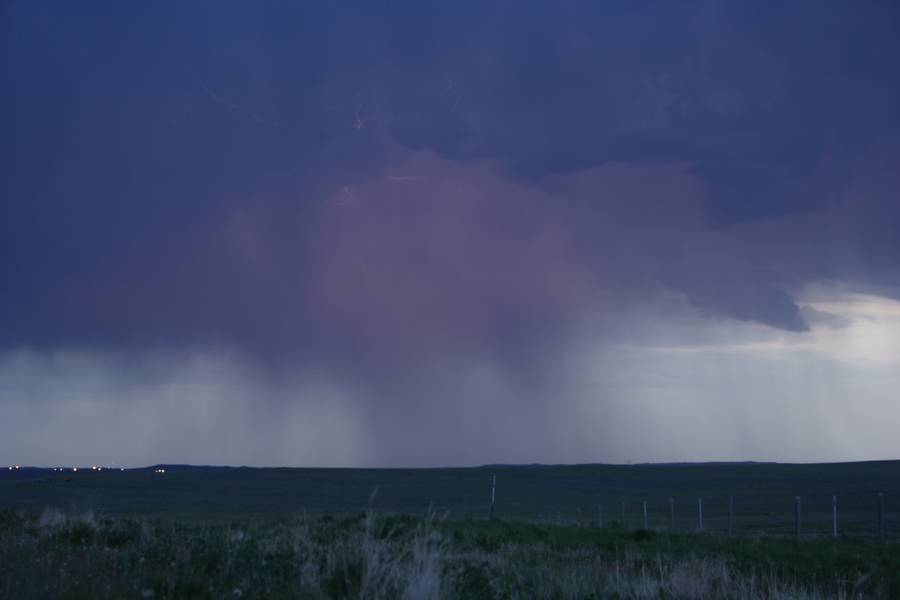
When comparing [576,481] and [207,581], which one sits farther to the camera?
[576,481]

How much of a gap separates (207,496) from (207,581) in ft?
203

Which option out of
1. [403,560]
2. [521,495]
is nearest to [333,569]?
[403,560]

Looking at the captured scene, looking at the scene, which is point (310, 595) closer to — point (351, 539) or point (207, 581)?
point (207, 581)

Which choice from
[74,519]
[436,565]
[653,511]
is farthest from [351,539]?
[653,511]

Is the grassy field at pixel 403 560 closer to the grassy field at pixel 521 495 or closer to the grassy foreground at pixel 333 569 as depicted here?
the grassy foreground at pixel 333 569

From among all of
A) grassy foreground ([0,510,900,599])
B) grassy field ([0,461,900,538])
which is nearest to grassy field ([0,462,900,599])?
grassy foreground ([0,510,900,599])

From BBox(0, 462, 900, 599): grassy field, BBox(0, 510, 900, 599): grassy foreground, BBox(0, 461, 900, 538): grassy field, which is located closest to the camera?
BBox(0, 510, 900, 599): grassy foreground

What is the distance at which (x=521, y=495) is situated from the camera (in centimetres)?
7081

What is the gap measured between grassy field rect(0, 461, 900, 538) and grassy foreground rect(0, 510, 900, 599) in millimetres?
18411

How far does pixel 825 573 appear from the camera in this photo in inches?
569

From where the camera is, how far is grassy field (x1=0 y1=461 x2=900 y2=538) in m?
43.1

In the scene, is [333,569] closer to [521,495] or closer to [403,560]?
[403,560]

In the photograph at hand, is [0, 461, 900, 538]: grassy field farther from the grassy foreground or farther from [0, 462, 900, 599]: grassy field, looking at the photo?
the grassy foreground

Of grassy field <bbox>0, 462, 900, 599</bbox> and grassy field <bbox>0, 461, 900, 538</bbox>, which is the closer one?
grassy field <bbox>0, 462, 900, 599</bbox>
